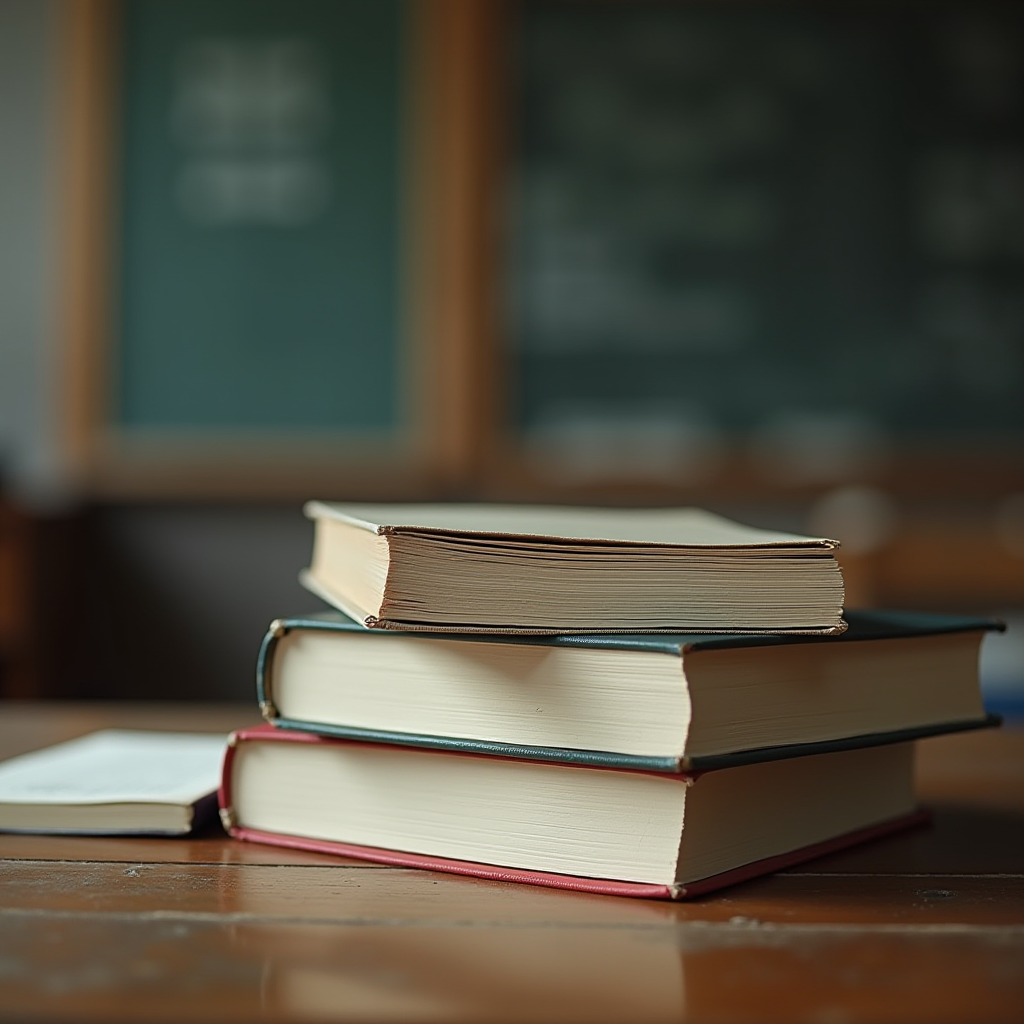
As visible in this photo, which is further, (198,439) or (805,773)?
(198,439)

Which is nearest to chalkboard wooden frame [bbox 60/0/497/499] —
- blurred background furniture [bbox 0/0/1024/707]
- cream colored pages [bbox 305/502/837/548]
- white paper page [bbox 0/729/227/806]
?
blurred background furniture [bbox 0/0/1024/707]

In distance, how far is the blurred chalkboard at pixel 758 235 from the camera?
252 cm

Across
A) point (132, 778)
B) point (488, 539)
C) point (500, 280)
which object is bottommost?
point (132, 778)

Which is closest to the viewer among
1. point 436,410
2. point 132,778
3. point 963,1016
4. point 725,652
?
point 963,1016

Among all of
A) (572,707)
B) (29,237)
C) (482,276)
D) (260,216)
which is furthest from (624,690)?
(29,237)

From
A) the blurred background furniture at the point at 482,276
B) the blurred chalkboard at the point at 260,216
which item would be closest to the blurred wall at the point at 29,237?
the blurred background furniture at the point at 482,276

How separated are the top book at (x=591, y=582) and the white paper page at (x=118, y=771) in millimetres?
161

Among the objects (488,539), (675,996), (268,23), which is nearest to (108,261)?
(268,23)

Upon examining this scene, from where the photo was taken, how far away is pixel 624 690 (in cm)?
51

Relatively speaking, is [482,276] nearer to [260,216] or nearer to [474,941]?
[260,216]

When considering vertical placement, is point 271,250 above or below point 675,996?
above

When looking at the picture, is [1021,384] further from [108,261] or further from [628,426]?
[108,261]

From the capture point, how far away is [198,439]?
8.29 feet

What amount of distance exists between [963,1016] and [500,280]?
7.28 ft
